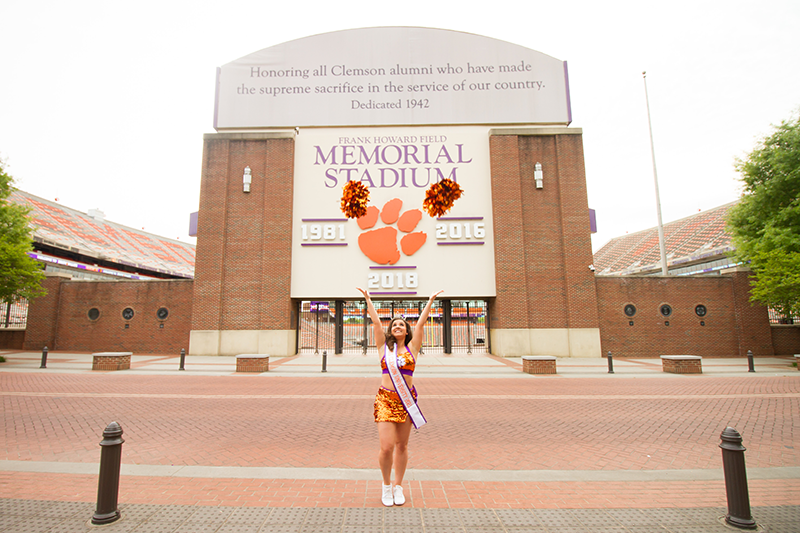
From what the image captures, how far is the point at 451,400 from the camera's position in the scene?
973 cm

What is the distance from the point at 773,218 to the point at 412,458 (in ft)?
78.8

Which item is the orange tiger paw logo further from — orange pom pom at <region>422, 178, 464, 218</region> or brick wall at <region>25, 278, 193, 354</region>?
orange pom pom at <region>422, 178, 464, 218</region>

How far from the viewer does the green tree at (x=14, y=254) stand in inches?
622

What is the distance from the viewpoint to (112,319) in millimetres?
21391

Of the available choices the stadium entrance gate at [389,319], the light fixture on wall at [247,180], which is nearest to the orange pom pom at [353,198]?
the stadium entrance gate at [389,319]

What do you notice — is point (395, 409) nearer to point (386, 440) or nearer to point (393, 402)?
point (393, 402)

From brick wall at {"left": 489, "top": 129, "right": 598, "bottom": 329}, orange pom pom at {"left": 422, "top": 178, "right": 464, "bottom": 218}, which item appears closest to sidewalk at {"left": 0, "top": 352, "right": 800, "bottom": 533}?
orange pom pom at {"left": 422, "top": 178, "right": 464, "bottom": 218}

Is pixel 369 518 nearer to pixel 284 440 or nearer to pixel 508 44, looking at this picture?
pixel 284 440

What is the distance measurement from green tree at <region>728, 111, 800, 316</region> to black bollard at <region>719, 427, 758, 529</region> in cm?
1788

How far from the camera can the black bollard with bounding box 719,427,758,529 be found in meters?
3.56

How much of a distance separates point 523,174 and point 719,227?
2810 cm

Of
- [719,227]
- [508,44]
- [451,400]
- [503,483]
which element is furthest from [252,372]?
[719,227]

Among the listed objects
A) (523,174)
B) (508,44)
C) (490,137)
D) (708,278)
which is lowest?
(708,278)

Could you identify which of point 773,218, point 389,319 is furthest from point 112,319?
point 773,218
